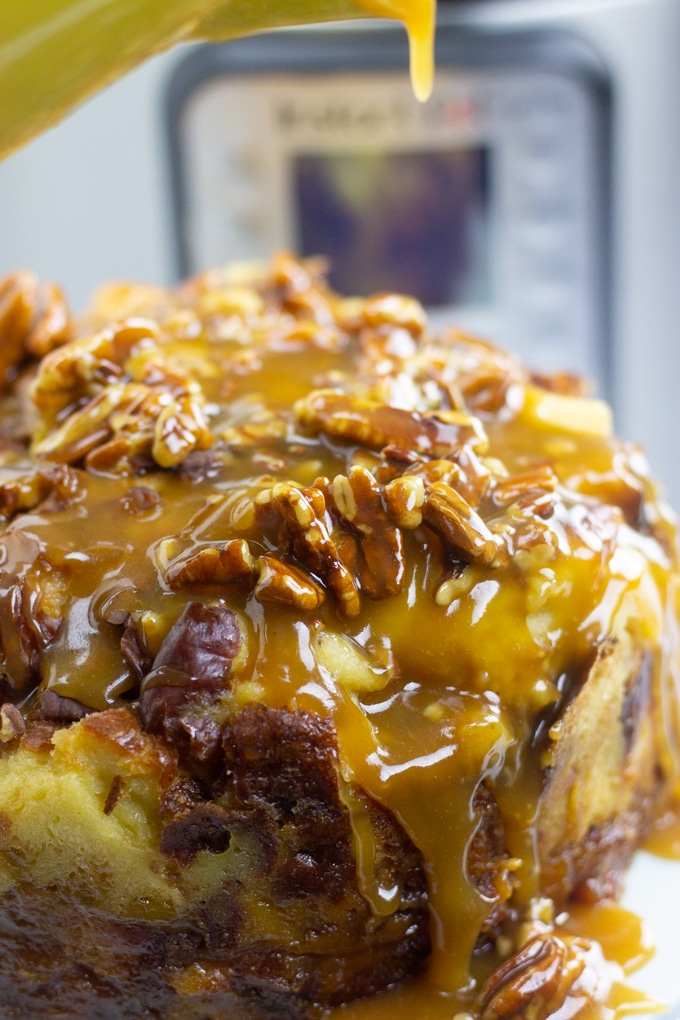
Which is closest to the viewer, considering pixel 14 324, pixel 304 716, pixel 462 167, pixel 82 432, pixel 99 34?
pixel 304 716

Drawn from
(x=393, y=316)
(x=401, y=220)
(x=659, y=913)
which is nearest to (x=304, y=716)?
(x=659, y=913)

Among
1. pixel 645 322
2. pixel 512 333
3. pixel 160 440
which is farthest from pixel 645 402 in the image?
pixel 160 440

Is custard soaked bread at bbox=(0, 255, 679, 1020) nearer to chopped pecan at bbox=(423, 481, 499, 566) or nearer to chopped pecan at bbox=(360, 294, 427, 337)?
chopped pecan at bbox=(423, 481, 499, 566)

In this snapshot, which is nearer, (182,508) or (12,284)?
A: (182,508)

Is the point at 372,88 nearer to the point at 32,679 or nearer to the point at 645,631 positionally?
the point at 645,631

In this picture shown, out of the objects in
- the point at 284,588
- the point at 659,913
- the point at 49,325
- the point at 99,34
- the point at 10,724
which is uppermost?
the point at 99,34

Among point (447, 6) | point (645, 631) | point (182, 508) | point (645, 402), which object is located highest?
point (447, 6)

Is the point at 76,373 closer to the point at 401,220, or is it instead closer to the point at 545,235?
the point at 401,220

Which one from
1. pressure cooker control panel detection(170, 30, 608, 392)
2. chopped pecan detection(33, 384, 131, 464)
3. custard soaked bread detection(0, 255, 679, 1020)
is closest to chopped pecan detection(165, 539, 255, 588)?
custard soaked bread detection(0, 255, 679, 1020)
